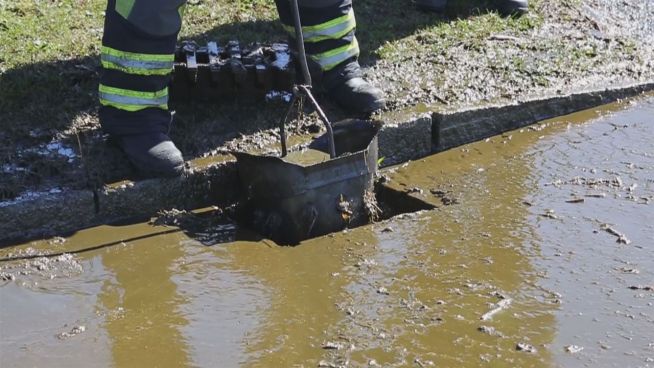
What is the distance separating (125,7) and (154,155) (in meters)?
0.63

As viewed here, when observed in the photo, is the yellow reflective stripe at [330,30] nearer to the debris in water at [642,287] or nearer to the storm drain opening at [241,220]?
the storm drain opening at [241,220]

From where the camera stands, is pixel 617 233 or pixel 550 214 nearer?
pixel 617 233

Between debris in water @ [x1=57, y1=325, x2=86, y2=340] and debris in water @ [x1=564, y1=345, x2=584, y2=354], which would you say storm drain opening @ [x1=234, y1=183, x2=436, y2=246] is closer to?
debris in water @ [x1=57, y1=325, x2=86, y2=340]

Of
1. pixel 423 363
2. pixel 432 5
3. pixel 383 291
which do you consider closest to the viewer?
pixel 423 363

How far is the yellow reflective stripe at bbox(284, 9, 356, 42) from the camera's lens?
4.60 metres

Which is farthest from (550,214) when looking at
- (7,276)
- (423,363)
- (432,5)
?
(432,5)

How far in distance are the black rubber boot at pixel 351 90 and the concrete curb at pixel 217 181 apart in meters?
0.11

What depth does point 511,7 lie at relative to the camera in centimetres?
593

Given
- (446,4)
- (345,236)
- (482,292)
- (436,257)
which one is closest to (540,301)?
(482,292)

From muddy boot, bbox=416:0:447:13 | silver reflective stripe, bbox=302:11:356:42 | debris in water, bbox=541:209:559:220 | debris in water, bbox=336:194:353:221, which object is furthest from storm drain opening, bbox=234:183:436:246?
muddy boot, bbox=416:0:447:13

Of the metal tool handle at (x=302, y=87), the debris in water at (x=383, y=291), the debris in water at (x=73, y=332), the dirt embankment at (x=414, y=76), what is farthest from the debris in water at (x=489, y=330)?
the dirt embankment at (x=414, y=76)

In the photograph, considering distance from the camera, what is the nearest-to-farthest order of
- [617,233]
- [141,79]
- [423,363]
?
[423,363] → [617,233] → [141,79]

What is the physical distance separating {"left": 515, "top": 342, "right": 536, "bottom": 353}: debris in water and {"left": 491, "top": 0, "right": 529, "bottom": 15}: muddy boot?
334 cm

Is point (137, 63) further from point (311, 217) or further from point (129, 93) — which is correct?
point (311, 217)
